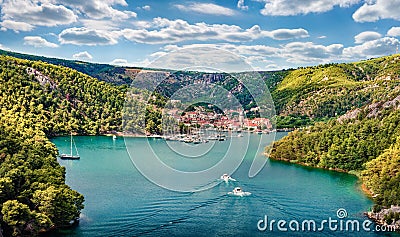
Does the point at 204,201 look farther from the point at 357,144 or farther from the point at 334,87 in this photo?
the point at 334,87

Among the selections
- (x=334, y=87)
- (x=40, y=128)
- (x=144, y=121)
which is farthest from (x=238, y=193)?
(x=334, y=87)

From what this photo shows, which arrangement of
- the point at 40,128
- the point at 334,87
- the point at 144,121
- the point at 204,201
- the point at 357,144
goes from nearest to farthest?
the point at 204,201, the point at 357,144, the point at 40,128, the point at 144,121, the point at 334,87

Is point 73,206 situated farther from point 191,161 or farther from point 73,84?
point 73,84

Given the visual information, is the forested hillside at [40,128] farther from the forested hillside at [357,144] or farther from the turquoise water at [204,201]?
the forested hillside at [357,144]

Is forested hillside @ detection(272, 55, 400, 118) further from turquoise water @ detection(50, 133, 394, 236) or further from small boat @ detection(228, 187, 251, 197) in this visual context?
small boat @ detection(228, 187, 251, 197)

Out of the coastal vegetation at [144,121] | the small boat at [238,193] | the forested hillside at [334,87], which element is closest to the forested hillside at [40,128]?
the coastal vegetation at [144,121]

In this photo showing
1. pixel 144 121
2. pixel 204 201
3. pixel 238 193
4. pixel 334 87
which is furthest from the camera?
pixel 334 87

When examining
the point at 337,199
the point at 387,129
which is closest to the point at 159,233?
the point at 337,199

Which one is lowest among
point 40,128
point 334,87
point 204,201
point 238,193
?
point 204,201
